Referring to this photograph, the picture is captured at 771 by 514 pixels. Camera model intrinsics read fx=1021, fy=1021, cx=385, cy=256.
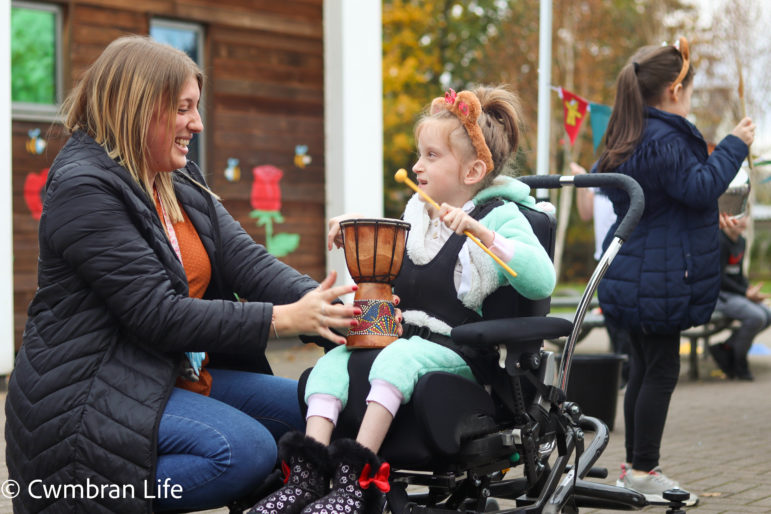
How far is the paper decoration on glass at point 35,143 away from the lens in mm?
8852

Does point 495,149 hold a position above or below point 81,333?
above

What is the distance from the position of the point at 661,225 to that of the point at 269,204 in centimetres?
669

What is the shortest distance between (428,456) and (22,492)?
1094mm

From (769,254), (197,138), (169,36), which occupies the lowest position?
→ (769,254)

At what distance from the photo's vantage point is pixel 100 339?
2709mm

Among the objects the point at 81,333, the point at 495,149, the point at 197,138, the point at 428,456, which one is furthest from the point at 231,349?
the point at 197,138

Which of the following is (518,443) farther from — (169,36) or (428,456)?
(169,36)

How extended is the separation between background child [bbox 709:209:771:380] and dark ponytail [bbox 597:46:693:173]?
192 inches

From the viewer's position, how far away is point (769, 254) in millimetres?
35625

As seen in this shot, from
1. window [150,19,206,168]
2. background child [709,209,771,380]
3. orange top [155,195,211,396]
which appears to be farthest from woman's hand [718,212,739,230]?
window [150,19,206,168]

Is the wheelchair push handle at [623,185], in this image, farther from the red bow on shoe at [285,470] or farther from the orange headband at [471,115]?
the red bow on shoe at [285,470]

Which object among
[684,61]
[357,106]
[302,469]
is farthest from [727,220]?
[357,106]

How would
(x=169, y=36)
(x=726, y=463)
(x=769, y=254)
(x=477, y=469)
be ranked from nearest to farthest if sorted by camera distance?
(x=477, y=469), (x=726, y=463), (x=169, y=36), (x=769, y=254)

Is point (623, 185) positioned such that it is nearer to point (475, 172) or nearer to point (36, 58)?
point (475, 172)
